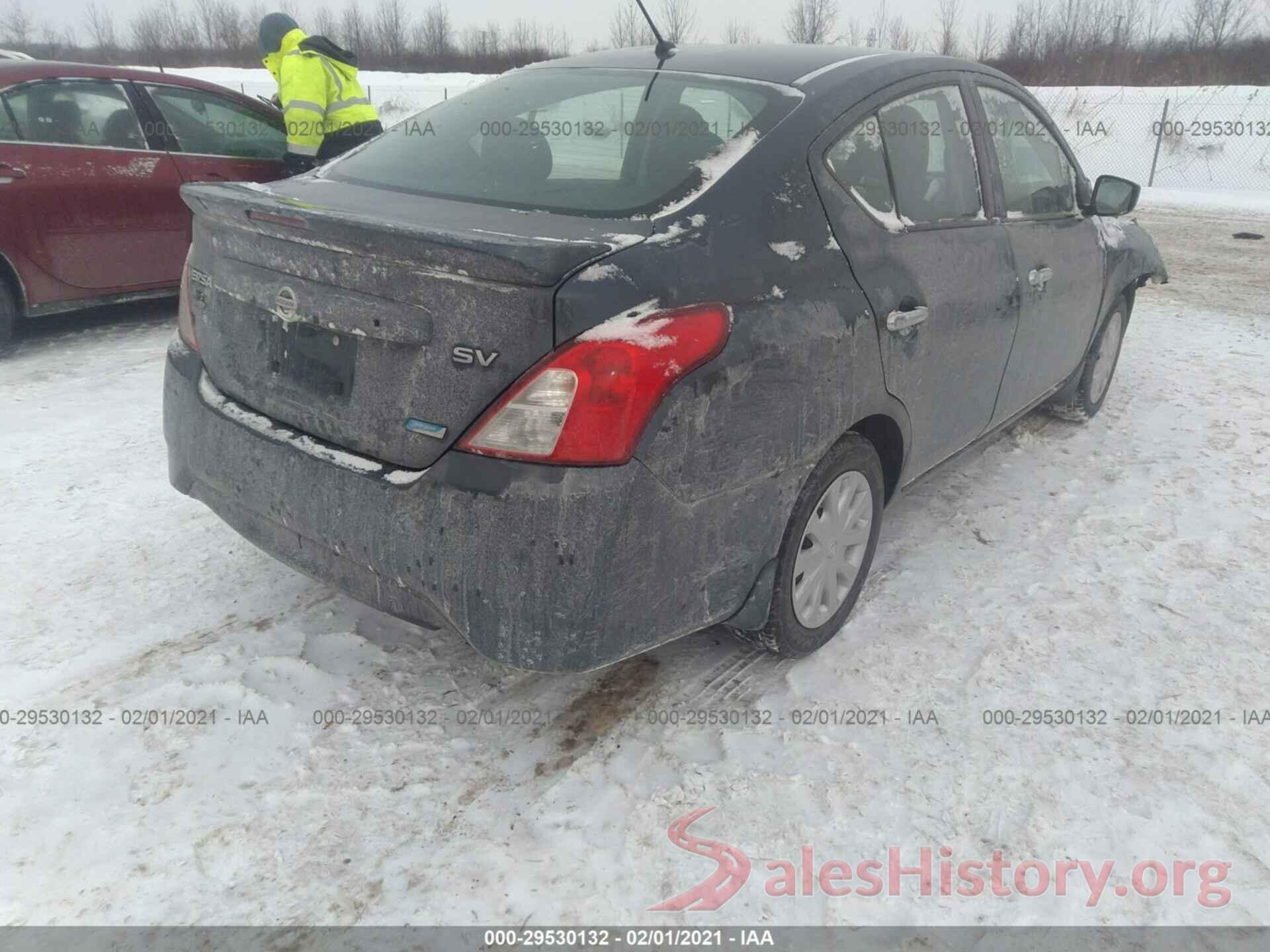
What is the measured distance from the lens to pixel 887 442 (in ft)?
9.67

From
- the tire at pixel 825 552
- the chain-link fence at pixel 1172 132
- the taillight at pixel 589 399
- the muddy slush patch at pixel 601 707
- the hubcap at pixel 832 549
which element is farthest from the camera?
the chain-link fence at pixel 1172 132

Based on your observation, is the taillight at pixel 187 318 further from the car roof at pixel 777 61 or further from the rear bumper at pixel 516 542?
the car roof at pixel 777 61

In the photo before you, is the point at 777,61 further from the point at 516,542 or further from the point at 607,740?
the point at 607,740

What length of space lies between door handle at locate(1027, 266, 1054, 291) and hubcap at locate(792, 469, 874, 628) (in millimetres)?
1233

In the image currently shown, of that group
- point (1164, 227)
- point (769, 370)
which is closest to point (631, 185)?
point (769, 370)

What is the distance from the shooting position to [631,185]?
243 centimetres

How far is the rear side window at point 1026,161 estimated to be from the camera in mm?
3447

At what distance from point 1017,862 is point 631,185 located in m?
1.83

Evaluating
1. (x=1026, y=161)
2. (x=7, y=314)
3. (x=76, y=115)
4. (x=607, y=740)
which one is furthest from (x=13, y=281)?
(x=1026, y=161)

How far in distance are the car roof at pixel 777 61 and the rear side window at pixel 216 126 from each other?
3526mm

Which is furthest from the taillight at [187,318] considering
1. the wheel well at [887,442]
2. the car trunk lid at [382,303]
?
the wheel well at [887,442]

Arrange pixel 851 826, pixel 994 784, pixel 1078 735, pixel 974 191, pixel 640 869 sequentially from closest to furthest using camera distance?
pixel 640 869, pixel 851 826, pixel 994 784, pixel 1078 735, pixel 974 191

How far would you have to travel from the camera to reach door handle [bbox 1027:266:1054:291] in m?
3.49

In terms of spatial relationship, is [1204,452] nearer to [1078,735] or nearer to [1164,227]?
[1078,735]
